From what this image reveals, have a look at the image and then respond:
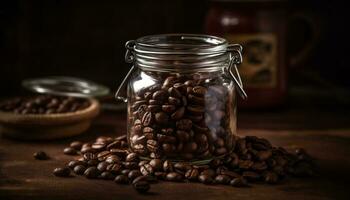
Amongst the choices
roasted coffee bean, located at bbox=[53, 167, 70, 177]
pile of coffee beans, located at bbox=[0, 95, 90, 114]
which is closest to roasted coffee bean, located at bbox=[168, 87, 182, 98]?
roasted coffee bean, located at bbox=[53, 167, 70, 177]

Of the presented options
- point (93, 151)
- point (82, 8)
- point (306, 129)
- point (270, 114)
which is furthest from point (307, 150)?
point (82, 8)

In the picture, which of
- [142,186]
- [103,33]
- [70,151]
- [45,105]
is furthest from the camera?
[103,33]

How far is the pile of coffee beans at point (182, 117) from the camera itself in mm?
1166

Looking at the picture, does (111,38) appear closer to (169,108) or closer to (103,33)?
(103,33)

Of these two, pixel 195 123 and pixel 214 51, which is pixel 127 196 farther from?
pixel 214 51

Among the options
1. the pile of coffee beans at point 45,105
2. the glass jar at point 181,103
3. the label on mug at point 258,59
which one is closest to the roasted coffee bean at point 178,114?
the glass jar at point 181,103

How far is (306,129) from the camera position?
152 centimetres

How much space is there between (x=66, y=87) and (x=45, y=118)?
281 millimetres

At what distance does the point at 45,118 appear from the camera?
4.49 ft

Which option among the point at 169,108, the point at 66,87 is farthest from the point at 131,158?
the point at 66,87

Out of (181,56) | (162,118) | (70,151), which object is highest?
(181,56)

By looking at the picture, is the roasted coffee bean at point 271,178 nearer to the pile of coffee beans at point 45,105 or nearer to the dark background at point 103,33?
the pile of coffee beans at point 45,105

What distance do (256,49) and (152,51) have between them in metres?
0.45

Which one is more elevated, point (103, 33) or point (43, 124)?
point (103, 33)
